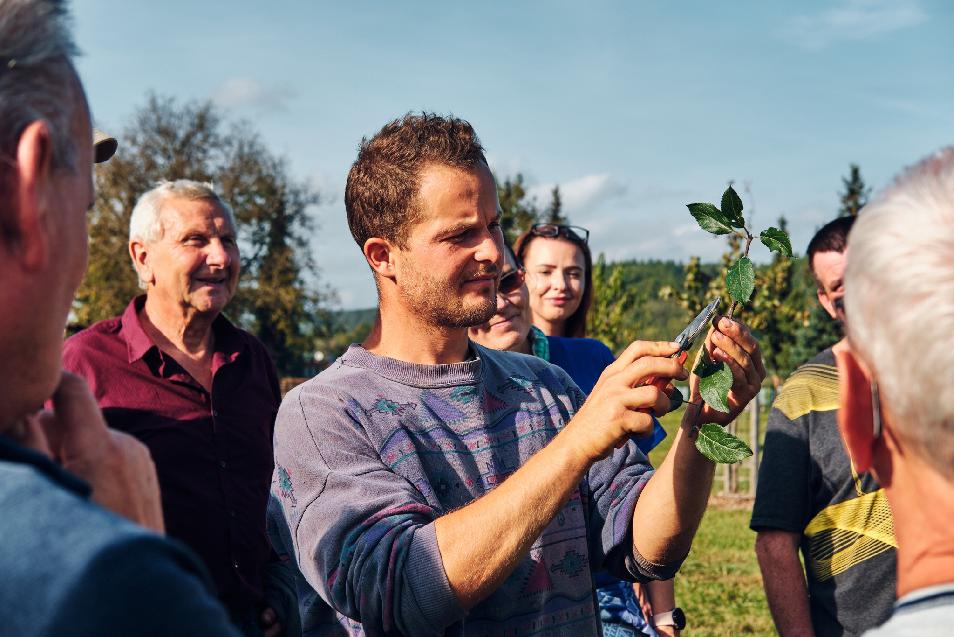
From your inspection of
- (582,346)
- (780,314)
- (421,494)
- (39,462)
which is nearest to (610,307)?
(780,314)

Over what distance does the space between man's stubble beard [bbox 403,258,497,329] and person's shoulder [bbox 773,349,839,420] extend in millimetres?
1547

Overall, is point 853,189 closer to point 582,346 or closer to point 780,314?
point 780,314

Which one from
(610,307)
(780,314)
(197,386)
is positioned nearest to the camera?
(197,386)

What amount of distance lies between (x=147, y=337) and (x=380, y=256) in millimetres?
1890

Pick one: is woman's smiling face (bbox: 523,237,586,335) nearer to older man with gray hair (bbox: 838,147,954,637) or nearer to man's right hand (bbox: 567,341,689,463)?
man's right hand (bbox: 567,341,689,463)

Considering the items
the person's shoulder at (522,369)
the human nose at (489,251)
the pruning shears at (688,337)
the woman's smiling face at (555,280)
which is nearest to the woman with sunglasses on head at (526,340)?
the woman's smiling face at (555,280)

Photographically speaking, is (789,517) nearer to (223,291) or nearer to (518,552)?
(518,552)

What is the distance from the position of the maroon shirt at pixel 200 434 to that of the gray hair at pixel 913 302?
3159mm

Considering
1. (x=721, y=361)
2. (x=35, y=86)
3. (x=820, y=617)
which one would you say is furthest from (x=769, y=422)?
(x=35, y=86)

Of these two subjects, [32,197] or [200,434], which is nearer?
[32,197]

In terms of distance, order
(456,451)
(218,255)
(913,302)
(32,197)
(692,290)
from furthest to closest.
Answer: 1. (692,290)
2. (218,255)
3. (456,451)
4. (913,302)
5. (32,197)

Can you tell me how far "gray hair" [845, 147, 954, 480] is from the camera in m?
1.20

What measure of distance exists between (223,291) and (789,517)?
277cm

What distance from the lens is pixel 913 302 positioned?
1.21 metres
